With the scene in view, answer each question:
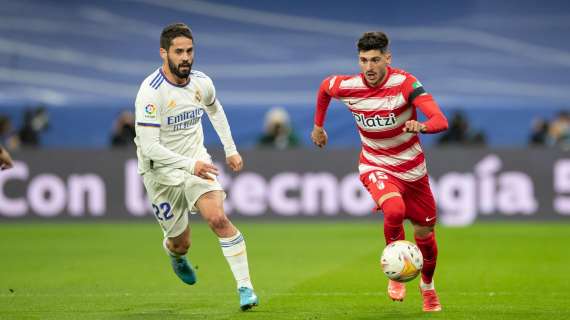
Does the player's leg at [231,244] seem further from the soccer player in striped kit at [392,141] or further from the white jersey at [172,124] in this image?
the soccer player in striped kit at [392,141]

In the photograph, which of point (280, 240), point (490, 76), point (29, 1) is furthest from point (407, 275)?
point (29, 1)

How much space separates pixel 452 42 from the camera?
908 inches

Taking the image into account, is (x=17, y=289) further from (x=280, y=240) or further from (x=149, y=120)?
(x=280, y=240)

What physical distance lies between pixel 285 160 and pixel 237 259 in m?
9.66

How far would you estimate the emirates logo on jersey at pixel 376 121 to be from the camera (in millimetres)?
9078

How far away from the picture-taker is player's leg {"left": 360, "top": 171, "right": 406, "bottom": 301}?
8688 mm

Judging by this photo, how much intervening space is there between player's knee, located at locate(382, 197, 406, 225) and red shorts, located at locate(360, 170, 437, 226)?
0.28 metres

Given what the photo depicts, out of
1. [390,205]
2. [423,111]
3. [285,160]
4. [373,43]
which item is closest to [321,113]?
[373,43]

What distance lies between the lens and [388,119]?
29.8 feet

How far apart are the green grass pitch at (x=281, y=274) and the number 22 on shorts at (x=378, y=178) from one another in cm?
106

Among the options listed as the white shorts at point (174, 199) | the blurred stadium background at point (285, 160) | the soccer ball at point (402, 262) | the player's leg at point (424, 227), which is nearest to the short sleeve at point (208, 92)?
the white shorts at point (174, 199)

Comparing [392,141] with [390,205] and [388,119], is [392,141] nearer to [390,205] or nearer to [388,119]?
[388,119]

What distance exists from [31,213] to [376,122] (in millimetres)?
11138

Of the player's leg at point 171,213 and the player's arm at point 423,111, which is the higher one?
the player's arm at point 423,111
